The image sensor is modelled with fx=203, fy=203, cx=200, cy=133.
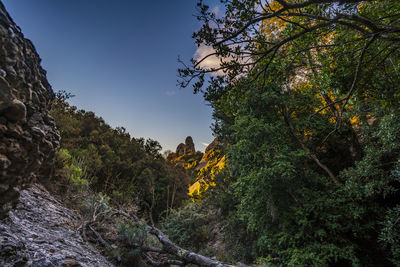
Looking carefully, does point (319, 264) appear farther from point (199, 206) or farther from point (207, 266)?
point (199, 206)

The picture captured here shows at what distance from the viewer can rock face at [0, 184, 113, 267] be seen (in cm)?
202

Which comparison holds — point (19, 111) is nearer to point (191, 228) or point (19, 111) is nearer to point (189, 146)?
point (191, 228)

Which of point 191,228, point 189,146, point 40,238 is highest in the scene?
point 189,146

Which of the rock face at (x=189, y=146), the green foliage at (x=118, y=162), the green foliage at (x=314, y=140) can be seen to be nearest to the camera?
the green foliage at (x=314, y=140)

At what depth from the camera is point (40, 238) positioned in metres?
2.65

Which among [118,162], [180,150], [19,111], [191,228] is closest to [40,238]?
[19,111]

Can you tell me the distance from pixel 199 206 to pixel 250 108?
6006mm

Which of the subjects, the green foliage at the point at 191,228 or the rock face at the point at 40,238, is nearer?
the rock face at the point at 40,238

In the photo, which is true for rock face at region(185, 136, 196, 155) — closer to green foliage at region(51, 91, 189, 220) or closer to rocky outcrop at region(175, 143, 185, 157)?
rocky outcrop at region(175, 143, 185, 157)

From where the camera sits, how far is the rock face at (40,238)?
6.63 feet

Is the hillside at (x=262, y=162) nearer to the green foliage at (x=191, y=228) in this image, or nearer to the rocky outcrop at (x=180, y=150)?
the green foliage at (x=191, y=228)

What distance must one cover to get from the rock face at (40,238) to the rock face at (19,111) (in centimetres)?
40

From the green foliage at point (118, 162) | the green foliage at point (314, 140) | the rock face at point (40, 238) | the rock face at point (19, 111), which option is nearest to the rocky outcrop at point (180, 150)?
the green foliage at point (118, 162)

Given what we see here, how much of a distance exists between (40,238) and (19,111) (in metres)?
1.74
